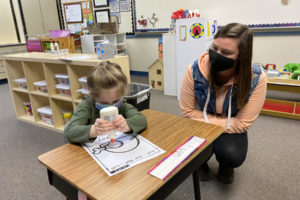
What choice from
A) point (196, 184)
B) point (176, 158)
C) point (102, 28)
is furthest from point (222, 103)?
point (102, 28)

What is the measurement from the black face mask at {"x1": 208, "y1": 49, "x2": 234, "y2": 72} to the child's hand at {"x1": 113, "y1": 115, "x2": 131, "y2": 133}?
57cm

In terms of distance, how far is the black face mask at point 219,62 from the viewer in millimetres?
1156

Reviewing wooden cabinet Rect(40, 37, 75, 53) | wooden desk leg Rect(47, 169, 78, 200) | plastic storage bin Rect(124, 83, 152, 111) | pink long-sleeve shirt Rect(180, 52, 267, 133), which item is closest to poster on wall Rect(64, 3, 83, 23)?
wooden cabinet Rect(40, 37, 75, 53)

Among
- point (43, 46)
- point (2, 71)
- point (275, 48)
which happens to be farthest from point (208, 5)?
point (2, 71)

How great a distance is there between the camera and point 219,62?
117cm

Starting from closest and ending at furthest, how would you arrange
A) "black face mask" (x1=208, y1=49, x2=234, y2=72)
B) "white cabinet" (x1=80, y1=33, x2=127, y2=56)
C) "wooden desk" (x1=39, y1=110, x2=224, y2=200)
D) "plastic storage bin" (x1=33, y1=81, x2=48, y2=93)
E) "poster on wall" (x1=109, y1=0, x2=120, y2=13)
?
"wooden desk" (x1=39, y1=110, x2=224, y2=200) < "black face mask" (x1=208, y1=49, x2=234, y2=72) < "plastic storage bin" (x1=33, y1=81, x2=48, y2=93) < "white cabinet" (x1=80, y1=33, x2=127, y2=56) < "poster on wall" (x1=109, y1=0, x2=120, y2=13)

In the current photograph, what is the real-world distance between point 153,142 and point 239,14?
3280 millimetres

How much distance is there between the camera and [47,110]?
8.45 ft

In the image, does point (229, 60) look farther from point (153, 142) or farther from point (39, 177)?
point (39, 177)

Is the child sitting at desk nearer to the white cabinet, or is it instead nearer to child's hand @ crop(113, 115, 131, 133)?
child's hand @ crop(113, 115, 131, 133)

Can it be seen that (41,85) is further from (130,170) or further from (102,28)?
(102,28)

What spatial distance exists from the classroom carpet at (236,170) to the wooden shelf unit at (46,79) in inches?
7.1

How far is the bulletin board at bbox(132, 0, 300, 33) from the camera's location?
3.20m

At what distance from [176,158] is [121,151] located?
21cm
